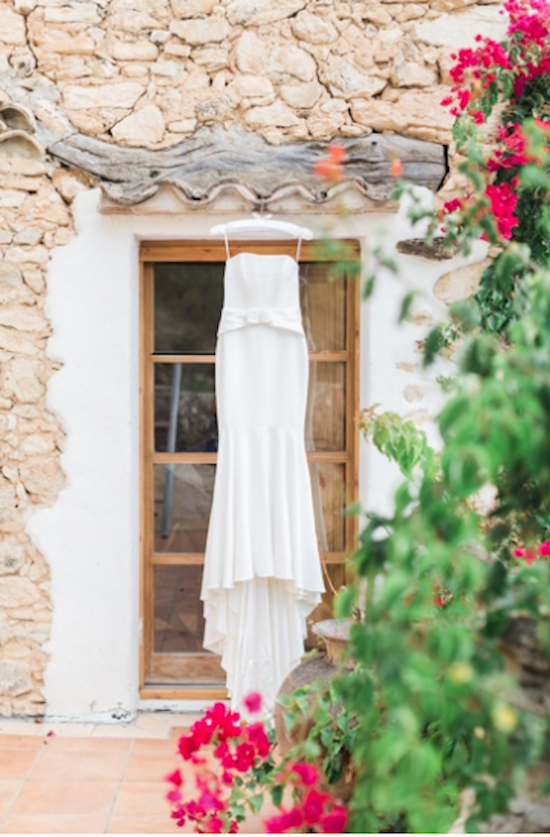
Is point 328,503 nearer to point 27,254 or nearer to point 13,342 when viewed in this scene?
point 13,342

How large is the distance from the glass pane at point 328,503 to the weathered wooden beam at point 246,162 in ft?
3.85

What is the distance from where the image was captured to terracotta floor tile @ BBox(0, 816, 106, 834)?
9.62 feet

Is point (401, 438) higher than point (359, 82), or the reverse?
point (359, 82)

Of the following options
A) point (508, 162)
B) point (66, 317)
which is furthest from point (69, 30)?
point (508, 162)

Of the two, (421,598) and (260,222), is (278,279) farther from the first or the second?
(421,598)

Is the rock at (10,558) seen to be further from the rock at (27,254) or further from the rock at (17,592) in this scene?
the rock at (27,254)

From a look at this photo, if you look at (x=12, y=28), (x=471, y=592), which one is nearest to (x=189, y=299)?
(x=12, y=28)

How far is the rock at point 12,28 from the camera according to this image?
3.76 metres

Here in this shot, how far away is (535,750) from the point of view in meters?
1.18

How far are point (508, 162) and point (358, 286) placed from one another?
931mm

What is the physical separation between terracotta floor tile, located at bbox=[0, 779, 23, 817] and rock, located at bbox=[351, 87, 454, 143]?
115 inches

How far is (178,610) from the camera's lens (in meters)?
4.08

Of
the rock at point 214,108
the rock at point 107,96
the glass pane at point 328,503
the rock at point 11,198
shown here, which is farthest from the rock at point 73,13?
the glass pane at point 328,503

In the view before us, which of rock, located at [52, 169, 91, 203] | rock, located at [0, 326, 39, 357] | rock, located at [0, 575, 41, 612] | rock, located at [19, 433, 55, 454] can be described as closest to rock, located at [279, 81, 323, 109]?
rock, located at [52, 169, 91, 203]
